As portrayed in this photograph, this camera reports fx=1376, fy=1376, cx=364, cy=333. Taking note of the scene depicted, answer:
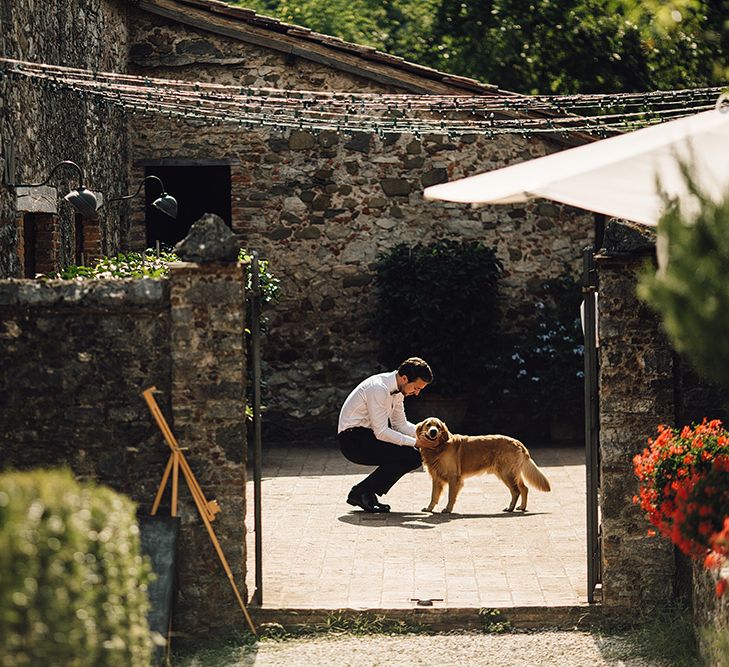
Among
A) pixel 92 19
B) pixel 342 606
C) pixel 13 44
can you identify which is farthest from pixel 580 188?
pixel 92 19

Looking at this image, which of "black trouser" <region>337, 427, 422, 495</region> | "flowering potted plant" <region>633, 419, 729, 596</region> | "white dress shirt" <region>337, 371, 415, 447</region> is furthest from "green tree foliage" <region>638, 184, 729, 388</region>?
"black trouser" <region>337, 427, 422, 495</region>

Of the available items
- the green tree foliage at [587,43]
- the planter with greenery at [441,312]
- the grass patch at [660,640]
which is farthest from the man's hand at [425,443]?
the green tree foliage at [587,43]

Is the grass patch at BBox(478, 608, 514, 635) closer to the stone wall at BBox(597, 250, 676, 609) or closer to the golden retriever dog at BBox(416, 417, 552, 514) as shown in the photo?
the stone wall at BBox(597, 250, 676, 609)

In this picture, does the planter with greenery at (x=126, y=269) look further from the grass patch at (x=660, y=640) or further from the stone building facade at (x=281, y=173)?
the grass patch at (x=660, y=640)

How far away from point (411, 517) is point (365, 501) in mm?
404

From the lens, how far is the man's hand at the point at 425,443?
33.6 ft

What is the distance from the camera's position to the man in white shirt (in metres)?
10.5

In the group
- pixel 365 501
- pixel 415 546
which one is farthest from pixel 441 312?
pixel 415 546

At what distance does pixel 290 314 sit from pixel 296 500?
13.1ft

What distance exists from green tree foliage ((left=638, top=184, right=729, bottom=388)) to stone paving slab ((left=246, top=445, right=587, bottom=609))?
3460 mm

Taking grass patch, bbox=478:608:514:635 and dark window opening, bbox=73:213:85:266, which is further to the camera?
dark window opening, bbox=73:213:85:266

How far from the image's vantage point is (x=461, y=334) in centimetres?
1446

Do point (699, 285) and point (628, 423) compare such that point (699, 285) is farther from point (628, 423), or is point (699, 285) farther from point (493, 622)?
point (493, 622)

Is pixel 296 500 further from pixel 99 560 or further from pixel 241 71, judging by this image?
pixel 99 560
